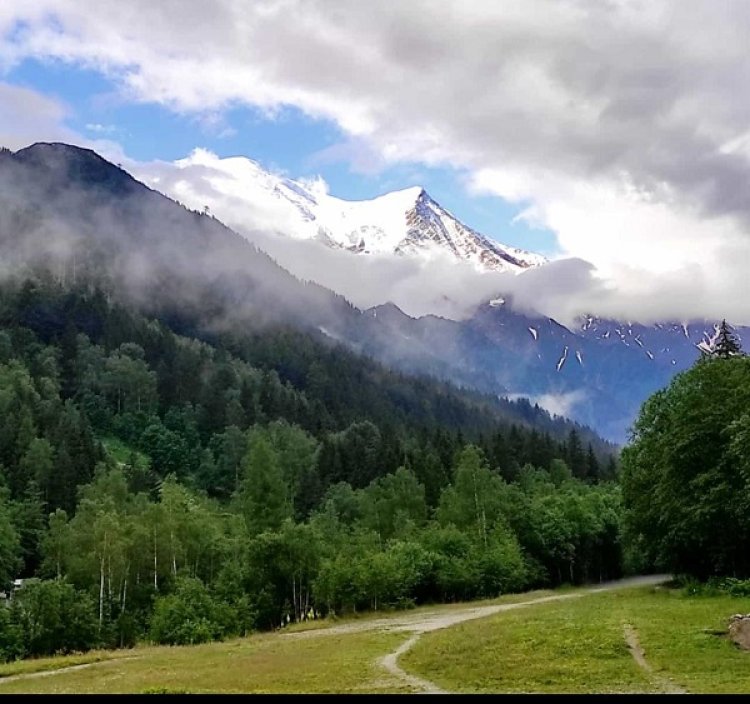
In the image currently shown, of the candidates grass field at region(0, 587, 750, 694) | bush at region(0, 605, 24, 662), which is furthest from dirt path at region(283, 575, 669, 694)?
bush at region(0, 605, 24, 662)

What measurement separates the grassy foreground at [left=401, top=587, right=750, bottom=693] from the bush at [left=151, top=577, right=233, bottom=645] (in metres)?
26.6

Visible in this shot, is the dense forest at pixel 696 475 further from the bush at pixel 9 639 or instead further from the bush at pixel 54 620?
the bush at pixel 9 639

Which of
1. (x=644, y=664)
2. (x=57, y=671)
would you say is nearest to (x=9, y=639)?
(x=57, y=671)

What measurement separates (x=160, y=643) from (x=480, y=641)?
38396 millimetres

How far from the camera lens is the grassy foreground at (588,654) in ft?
105

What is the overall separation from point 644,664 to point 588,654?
12.8 ft

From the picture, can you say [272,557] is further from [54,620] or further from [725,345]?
[725,345]

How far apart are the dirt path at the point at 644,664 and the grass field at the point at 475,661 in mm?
316

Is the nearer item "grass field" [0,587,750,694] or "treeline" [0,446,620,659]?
"grass field" [0,587,750,694]

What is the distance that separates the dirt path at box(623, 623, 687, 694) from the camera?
29403mm

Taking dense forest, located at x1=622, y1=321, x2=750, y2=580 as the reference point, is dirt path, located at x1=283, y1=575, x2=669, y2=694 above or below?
below

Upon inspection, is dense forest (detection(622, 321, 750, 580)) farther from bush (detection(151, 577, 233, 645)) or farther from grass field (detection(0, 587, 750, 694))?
bush (detection(151, 577, 233, 645))

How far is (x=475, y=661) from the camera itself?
132ft

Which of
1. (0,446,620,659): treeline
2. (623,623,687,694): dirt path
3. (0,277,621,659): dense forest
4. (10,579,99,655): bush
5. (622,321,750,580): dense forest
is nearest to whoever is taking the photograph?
(623,623,687,694): dirt path
